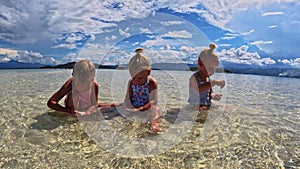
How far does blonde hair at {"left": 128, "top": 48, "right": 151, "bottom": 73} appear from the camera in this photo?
12.9 feet

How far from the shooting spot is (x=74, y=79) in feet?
13.0

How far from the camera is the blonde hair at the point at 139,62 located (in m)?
3.93

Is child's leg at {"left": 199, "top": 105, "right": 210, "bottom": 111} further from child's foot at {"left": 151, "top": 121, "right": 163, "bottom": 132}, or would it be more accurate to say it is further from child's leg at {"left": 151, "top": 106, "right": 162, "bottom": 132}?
child's foot at {"left": 151, "top": 121, "right": 163, "bottom": 132}

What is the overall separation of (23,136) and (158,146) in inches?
73.6

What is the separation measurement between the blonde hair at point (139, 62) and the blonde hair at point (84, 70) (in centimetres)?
62

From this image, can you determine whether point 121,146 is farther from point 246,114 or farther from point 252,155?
point 246,114

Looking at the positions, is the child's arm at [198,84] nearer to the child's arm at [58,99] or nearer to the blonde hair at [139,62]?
the blonde hair at [139,62]

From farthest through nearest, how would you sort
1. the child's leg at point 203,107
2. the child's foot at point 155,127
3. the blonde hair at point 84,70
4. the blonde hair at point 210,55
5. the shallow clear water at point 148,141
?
the child's leg at point 203,107 → the blonde hair at point 210,55 → the blonde hair at point 84,70 → the child's foot at point 155,127 → the shallow clear water at point 148,141

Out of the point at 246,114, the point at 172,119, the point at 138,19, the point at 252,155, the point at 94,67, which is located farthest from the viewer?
the point at 246,114

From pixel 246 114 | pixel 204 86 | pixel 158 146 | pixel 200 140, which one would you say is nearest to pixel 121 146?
pixel 158 146

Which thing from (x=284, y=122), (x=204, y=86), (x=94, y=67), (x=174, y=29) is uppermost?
(x=174, y=29)

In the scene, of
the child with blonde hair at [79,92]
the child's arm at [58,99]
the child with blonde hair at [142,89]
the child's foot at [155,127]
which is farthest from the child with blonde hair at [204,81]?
the child's arm at [58,99]

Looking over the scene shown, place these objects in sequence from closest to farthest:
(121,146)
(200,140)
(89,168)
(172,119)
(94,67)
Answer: (89,168) → (121,146) → (200,140) → (94,67) → (172,119)

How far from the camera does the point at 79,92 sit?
4156 millimetres
